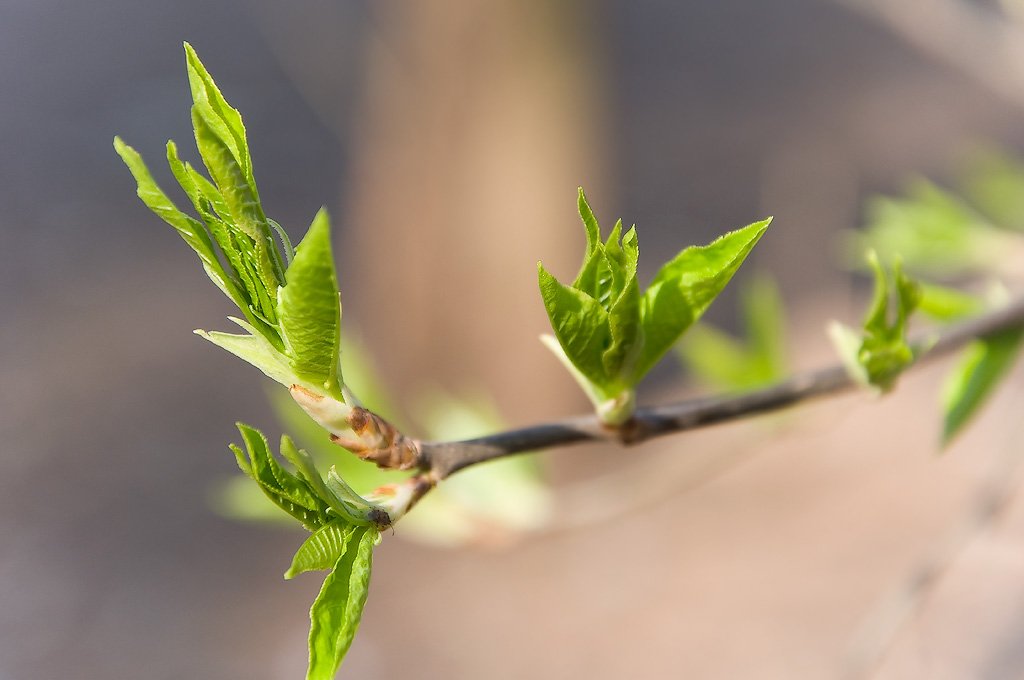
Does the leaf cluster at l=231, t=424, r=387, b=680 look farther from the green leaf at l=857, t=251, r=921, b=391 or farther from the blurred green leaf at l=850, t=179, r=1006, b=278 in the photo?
the blurred green leaf at l=850, t=179, r=1006, b=278

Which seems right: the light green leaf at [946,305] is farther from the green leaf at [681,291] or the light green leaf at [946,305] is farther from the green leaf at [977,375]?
the green leaf at [681,291]

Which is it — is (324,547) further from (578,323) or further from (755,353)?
(755,353)

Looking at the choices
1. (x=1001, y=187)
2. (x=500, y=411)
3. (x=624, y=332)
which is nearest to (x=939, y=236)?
(x=1001, y=187)

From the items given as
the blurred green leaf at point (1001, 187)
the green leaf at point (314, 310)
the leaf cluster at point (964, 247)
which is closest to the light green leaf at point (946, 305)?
the leaf cluster at point (964, 247)

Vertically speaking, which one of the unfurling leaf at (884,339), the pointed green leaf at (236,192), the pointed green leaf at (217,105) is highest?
the pointed green leaf at (217,105)

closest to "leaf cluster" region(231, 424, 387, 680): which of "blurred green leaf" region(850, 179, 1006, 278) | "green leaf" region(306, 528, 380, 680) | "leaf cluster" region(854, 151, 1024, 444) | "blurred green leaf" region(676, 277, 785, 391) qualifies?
"green leaf" region(306, 528, 380, 680)

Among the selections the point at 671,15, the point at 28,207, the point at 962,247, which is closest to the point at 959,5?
the point at 962,247
